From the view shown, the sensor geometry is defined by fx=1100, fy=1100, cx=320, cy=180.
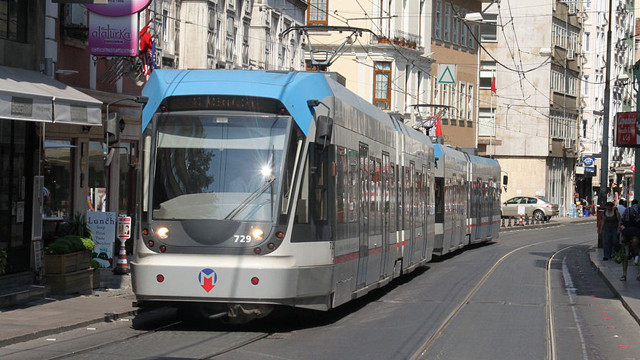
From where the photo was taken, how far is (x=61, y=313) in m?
14.9

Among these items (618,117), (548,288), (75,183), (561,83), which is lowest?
(548,288)

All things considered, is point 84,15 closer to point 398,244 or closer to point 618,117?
point 398,244

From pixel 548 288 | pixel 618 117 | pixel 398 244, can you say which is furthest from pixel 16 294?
pixel 618 117

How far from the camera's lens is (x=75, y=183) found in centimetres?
2392

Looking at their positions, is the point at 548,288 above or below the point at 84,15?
below

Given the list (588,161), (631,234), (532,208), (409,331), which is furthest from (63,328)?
(588,161)

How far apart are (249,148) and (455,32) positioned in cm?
5635

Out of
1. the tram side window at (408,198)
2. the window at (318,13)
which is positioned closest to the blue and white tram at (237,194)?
the tram side window at (408,198)

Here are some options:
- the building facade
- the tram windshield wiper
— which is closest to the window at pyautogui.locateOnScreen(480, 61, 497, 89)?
the building facade

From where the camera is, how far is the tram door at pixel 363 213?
16375mm

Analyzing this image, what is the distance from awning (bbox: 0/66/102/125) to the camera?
15.1 meters

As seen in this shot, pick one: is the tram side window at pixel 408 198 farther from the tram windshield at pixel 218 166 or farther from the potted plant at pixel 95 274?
the tram windshield at pixel 218 166

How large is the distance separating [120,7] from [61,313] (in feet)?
25.1

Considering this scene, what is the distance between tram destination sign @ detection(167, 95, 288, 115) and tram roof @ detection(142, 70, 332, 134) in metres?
0.06
